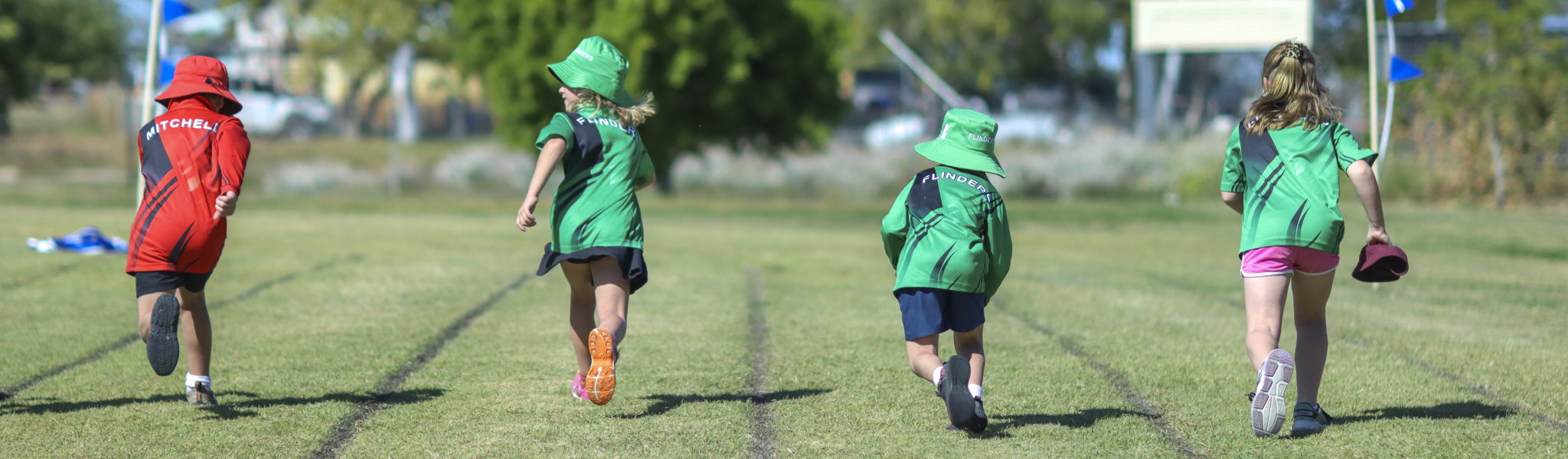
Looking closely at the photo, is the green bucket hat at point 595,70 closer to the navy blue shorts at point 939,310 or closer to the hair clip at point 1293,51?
the navy blue shorts at point 939,310

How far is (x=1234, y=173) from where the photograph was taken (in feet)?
18.2

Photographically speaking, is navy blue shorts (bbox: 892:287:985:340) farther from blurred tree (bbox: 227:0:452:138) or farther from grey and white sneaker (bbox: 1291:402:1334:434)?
blurred tree (bbox: 227:0:452:138)

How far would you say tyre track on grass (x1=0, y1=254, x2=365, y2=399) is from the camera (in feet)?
21.2

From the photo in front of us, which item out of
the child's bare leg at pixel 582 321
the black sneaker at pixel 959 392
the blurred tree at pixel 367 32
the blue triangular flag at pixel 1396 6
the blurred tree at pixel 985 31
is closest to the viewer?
the black sneaker at pixel 959 392

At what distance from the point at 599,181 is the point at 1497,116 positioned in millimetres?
21211

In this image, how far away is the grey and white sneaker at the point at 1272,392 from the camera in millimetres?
5078

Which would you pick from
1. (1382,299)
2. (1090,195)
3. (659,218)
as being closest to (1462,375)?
(1382,299)

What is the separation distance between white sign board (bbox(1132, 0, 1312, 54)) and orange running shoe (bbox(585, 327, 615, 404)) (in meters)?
26.0

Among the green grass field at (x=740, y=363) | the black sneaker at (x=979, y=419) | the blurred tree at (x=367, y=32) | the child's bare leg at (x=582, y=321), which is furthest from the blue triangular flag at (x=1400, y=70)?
the blurred tree at (x=367, y=32)

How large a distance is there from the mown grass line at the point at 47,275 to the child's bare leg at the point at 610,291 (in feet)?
20.8

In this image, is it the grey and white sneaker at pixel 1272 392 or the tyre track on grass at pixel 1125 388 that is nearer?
the grey and white sneaker at pixel 1272 392

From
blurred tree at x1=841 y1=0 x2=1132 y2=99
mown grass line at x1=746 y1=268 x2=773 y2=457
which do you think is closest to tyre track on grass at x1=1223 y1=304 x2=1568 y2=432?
mown grass line at x1=746 y1=268 x2=773 y2=457

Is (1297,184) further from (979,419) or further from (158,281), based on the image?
(158,281)

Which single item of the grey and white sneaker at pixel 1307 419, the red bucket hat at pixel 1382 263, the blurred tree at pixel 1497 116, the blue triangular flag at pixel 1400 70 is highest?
the blue triangular flag at pixel 1400 70
